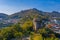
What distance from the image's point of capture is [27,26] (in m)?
12.7

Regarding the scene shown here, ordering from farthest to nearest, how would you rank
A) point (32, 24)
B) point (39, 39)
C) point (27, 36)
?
point (32, 24), point (27, 36), point (39, 39)

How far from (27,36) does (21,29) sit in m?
1.08

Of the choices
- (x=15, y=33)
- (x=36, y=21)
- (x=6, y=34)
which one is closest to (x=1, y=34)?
(x=6, y=34)

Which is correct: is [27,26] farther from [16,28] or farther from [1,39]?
[1,39]

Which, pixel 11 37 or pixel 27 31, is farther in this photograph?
pixel 27 31

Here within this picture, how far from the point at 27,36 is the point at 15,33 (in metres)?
0.81

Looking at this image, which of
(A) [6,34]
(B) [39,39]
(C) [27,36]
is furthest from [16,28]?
(B) [39,39]

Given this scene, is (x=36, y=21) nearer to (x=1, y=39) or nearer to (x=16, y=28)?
(x=16, y=28)

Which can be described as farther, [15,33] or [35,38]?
[15,33]

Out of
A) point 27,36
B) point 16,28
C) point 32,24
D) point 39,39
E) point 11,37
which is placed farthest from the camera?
point 32,24

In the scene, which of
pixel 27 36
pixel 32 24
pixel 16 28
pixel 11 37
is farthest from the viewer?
pixel 32 24

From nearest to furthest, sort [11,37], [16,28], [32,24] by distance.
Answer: [11,37] → [16,28] → [32,24]

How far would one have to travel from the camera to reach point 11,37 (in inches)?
418

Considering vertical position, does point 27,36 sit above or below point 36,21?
below
